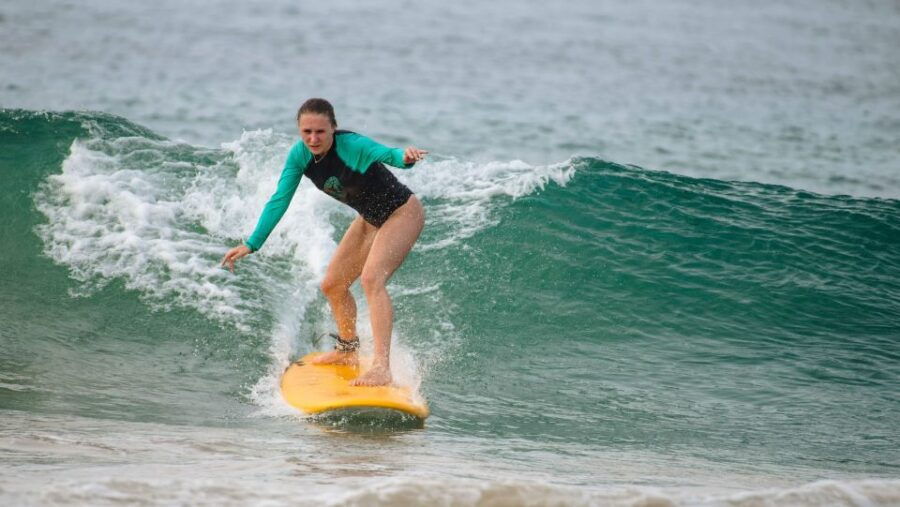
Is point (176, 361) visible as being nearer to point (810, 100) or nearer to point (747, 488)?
point (747, 488)

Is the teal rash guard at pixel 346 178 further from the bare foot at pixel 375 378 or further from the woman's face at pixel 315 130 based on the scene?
the bare foot at pixel 375 378

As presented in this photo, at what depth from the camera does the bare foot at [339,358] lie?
21.6 feet

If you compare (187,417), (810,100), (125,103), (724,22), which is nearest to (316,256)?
(187,417)

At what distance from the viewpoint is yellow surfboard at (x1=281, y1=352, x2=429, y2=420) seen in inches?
225

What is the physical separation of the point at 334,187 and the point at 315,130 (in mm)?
453

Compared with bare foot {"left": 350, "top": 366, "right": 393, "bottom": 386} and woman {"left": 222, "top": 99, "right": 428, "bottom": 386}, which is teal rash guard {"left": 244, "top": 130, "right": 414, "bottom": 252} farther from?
bare foot {"left": 350, "top": 366, "right": 393, "bottom": 386}

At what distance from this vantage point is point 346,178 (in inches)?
241

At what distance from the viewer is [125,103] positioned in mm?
22062

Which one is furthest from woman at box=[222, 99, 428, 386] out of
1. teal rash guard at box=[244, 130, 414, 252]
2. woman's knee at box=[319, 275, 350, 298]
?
woman's knee at box=[319, 275, 350, 298]

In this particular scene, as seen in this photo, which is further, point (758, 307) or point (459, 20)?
point (459, 20)

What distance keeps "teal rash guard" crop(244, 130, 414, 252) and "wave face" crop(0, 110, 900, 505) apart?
117 centimetres

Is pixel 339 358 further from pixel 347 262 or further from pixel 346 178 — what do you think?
pixel 346 178

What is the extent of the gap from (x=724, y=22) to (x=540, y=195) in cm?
3431

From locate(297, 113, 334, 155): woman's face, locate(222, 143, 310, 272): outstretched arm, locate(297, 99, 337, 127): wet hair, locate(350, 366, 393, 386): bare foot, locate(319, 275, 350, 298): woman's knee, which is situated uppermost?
locate(297, 99, 337, 127): wet hair
